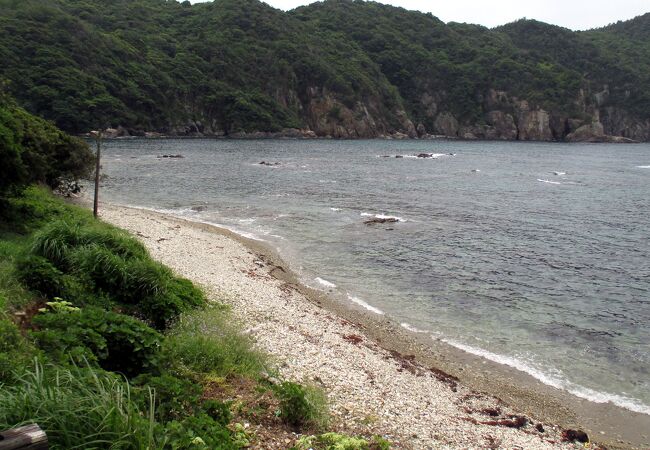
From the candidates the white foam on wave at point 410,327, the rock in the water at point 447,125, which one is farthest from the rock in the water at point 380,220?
the rock in the water at point 447,125

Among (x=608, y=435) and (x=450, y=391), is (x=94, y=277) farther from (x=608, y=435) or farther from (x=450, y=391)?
(x=608, y=435)

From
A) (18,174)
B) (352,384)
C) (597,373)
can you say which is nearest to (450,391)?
(352,384)

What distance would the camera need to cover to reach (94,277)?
1305cm

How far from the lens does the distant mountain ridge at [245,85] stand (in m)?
122

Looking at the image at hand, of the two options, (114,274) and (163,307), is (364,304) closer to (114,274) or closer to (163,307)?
(163,307)

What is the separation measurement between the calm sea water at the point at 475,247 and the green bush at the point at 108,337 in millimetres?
11736

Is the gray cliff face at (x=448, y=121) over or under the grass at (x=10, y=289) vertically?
over

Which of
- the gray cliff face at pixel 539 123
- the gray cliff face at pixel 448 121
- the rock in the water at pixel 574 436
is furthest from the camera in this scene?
the gray cliff face at pixel 539 123

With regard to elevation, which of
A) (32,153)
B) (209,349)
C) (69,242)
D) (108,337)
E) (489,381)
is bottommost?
(489,381)

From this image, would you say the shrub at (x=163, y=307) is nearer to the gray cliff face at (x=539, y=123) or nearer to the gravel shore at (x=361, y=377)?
the gravel shore at (x=361, y=377)

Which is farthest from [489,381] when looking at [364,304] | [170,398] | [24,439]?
[24,439]

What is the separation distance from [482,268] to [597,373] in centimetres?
1082

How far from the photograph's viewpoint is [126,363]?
9.07 metres

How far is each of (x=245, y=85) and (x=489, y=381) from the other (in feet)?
524
